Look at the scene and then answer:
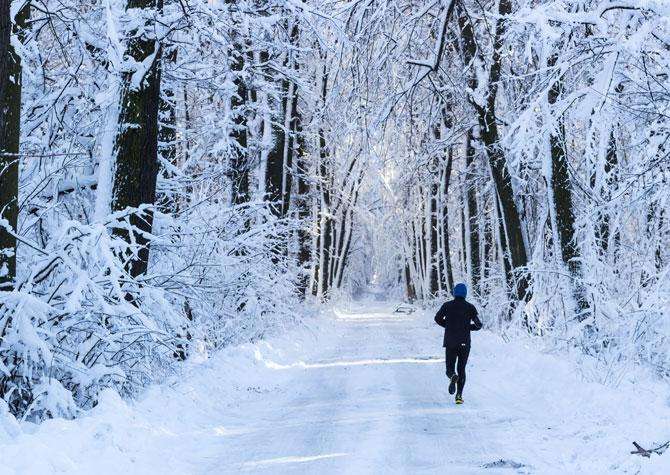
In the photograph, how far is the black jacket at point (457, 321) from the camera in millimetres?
11398

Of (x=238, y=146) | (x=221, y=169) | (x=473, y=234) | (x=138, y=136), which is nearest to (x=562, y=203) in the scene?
(x=221, y=169)

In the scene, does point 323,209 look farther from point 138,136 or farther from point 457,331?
point 138,136

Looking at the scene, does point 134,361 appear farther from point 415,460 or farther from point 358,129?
point 358,129

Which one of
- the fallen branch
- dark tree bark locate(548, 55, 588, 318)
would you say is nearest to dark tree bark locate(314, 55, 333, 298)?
dark tree bark locate(548, 55, 588, 318)

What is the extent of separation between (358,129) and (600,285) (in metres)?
5.11

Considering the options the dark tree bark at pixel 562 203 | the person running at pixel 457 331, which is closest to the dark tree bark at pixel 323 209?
the dark tree bark at pixel 562 203

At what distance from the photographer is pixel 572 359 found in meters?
A: 13.1

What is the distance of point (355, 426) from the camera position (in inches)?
344

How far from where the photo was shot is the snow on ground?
6.59 m

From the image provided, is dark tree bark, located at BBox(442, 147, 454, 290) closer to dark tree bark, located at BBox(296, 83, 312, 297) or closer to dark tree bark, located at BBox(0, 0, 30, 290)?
dark tree bark, located at BBox(296, 83, 312, 297)

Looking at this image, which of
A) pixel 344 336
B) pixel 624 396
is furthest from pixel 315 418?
pixel 344 336

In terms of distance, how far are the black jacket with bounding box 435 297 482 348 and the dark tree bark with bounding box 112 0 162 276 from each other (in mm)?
4679

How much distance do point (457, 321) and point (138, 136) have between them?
5478mm

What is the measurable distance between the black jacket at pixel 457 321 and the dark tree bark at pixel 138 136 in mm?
4679
